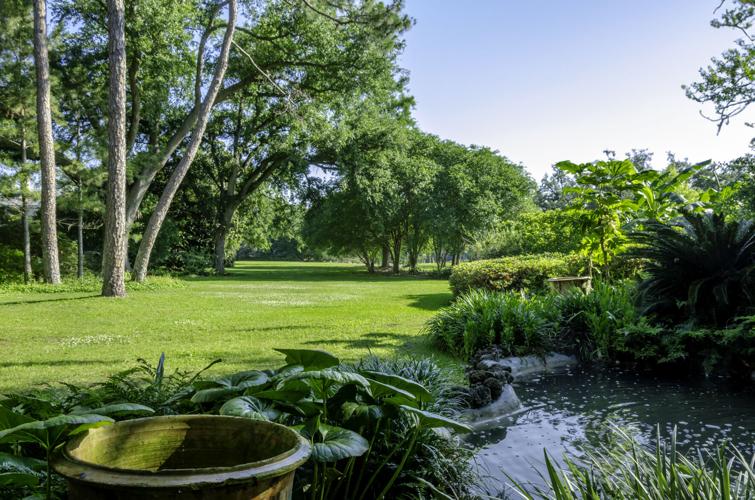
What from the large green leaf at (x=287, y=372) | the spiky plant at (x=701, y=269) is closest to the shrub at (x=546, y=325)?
the spiky plant at (x=701, y=269)

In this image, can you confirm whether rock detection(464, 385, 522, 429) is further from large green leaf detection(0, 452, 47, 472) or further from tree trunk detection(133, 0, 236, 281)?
tree trunk detection(133, 0, 236, 281)

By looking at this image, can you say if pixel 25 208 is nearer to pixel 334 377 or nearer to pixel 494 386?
pixel 494 386

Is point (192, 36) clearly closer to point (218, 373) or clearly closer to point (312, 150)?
point (312, 150)

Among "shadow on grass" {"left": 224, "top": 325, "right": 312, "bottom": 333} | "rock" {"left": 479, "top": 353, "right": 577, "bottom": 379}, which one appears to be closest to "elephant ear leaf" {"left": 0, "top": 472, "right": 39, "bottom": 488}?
"rock" {"left": 479, "top": 353, "right": 577, "bottom": 379}

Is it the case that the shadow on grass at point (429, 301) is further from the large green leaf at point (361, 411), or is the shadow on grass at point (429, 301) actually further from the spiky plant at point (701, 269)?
the large green leaf at point (361, 411)

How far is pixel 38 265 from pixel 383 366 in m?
19.9

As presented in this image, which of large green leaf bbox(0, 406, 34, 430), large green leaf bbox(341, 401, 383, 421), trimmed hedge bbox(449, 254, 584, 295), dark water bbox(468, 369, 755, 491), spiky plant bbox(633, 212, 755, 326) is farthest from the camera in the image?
trimmed hedge bbox(449, 254, 584, 295)

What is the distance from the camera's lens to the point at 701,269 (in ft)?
21.3

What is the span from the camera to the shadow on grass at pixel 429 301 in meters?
13.4

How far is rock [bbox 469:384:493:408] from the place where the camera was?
471 centimetres

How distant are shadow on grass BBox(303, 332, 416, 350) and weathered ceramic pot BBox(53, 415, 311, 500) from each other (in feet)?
18.1

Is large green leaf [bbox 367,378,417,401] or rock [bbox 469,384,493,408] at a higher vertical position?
large green leaf [bbox 367,378,417,401]

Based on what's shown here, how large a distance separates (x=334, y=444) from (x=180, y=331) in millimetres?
7733

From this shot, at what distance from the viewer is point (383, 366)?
4.25 m
